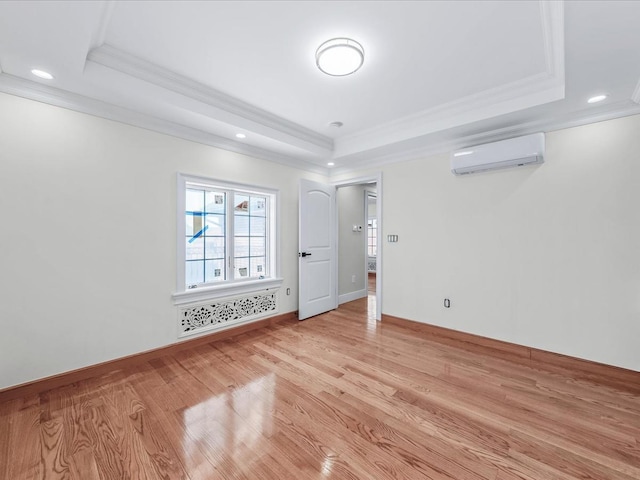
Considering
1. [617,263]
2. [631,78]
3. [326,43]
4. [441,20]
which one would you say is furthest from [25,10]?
[617,263]

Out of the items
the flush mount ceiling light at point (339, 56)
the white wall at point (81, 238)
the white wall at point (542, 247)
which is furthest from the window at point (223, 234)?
the white wall at point (542, 247)

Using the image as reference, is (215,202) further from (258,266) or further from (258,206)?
(258,266)

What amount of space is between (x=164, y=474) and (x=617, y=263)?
3.76 meters

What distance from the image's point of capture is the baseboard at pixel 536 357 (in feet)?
7.81

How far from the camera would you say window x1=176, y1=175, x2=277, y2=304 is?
3105 mm

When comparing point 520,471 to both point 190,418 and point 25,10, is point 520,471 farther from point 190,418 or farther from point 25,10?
point 25,10

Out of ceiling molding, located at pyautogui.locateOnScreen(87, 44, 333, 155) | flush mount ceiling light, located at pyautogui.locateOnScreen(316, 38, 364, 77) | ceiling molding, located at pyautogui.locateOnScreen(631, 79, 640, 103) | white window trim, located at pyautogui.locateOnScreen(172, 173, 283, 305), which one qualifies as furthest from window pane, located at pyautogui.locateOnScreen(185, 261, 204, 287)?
ceiling molding, located at pyautogui.locateOnScreen(631, 79, 640, 103)

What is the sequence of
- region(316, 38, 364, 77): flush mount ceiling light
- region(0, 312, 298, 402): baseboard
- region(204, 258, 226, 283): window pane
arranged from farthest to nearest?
region(204, 258, 226, 283): window pane, region(0, 312, 298, 402): baseboard, region(316, 38, 364, 77): flush mount ceiling light

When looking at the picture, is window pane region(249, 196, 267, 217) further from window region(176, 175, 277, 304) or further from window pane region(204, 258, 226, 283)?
window pane region(204, 258, 226, 283)

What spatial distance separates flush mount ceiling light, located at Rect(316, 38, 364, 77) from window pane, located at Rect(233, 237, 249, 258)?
2.27 m

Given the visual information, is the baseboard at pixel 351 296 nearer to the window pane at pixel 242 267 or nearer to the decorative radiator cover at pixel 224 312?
the decorative radiator cover at pixel 224 312

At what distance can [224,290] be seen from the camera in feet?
10.8

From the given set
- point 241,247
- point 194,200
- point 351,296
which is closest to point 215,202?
point 194,200

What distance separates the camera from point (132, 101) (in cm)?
240
